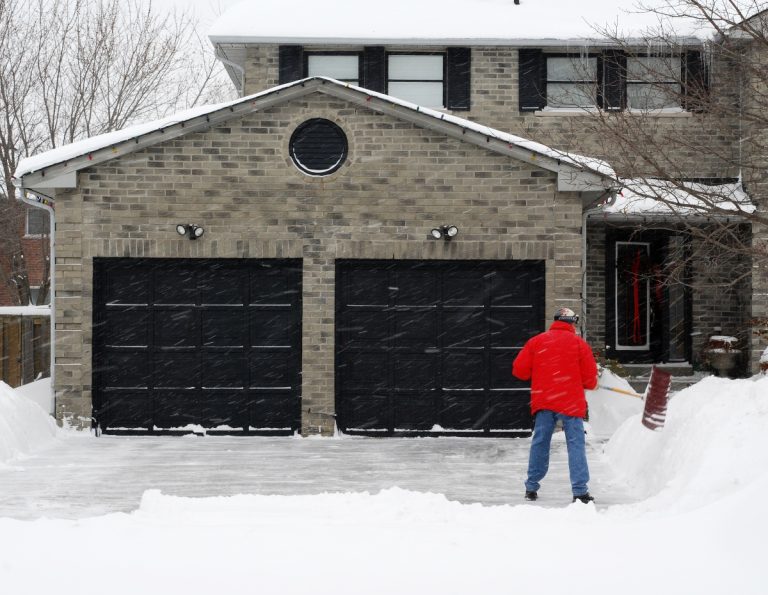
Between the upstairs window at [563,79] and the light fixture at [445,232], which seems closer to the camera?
the light fixture at [445,232]

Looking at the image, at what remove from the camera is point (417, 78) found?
19875 mm

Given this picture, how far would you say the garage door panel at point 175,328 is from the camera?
568 inches

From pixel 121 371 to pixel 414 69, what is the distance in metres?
8.81

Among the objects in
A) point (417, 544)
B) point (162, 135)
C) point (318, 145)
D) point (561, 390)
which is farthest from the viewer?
point (318, 145)

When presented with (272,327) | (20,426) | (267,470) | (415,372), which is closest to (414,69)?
(272,327)

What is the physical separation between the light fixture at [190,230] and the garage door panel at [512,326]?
4.21 metres

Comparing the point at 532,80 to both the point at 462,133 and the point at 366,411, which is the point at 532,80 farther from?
the point at 366,411

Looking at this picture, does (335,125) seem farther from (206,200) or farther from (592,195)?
(592,195)

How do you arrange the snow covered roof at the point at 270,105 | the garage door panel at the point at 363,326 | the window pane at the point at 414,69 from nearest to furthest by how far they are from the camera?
the snow covered roof at the point at 270,105 → the garage door panel at the point at 363,326 → the window pane at the point at 414,69

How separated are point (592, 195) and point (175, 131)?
19.3ft

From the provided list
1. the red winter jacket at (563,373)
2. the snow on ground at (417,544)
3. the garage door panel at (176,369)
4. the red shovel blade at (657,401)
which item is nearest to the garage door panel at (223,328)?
the garage door panel at (176,369)

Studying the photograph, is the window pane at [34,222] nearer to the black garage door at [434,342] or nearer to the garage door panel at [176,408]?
the garage door panel at [176,408]

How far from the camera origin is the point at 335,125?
14320 mm

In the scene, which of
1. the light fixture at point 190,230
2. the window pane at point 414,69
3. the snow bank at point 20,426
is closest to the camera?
the snow bank at point 20,426
